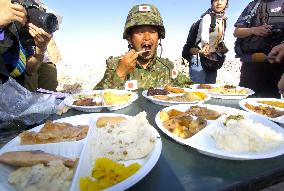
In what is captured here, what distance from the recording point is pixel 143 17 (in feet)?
11.9

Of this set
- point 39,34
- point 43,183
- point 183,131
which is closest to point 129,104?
point 183,131

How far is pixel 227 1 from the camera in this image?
5.46m

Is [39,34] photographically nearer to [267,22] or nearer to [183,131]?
[183,131]

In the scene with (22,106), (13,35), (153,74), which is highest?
(13,35)

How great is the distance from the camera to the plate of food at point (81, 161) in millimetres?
1062

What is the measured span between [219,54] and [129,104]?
3870 mm

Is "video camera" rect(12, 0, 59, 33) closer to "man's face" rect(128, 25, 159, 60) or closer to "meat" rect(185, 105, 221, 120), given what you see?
"man's face" rect(128, 25, 159, 60)

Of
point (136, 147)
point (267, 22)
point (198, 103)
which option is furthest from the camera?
point (267, 22)

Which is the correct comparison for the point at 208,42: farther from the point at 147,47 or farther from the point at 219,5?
the point at 147,47

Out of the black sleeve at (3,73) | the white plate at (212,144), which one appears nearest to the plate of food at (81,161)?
the white plate at (212,144)

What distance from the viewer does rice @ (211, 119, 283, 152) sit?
1360 mm

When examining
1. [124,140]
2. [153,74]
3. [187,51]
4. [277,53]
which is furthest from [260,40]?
[124,140]

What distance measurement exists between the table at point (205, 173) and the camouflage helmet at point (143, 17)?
2.56 m

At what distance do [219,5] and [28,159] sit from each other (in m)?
5.30
